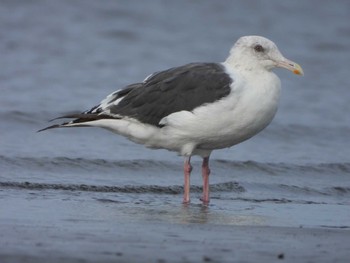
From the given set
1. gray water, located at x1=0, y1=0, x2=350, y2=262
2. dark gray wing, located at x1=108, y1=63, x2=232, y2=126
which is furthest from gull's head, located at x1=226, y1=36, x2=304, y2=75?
gray water, located at x1=0, y1=0, x2=350, y2=262

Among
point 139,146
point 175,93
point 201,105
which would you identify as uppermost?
point 175,93

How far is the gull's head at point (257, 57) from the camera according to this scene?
1037cm

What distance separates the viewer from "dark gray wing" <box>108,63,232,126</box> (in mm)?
10070

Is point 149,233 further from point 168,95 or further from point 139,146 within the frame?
point 139,146

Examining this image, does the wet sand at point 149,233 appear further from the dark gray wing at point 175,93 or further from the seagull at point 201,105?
the dark gray wing at point 175,93

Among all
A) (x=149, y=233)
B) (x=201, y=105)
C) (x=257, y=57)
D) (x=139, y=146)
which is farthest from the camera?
(x=139, y=146)

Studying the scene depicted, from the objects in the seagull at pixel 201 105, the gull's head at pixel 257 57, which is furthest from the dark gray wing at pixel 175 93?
the gull's head at pixel 257 57

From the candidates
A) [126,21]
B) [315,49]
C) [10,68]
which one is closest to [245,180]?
[10,68]

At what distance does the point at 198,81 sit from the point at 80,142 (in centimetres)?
397

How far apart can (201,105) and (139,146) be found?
12.9 ft

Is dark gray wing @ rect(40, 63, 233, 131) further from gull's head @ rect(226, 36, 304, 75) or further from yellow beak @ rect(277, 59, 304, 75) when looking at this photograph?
yellow beak @ rect(277, 59, 304, 75)

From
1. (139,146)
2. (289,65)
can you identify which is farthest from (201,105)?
(139,146)

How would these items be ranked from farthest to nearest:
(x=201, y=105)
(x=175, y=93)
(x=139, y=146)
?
(x=139, y=146) < (x=175, y=93) < (x=201, y=105)

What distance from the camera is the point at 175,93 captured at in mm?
10227
